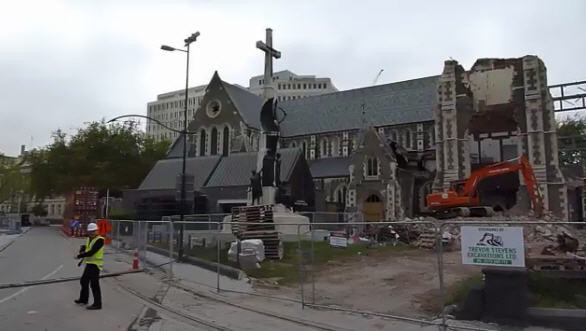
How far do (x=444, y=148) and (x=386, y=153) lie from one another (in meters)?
6.40

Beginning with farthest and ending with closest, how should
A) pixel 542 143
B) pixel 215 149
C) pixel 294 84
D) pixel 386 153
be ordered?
pixel 294 84, pixel 215 149, pixel 386 153, pixel 542 143

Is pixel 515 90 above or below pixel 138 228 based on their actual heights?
above

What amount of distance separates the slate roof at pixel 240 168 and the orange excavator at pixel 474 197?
13.3m

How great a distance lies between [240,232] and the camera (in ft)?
61.4

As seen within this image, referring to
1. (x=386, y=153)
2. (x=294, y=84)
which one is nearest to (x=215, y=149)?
(x=386, y=153)

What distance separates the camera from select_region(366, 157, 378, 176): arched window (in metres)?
43.6

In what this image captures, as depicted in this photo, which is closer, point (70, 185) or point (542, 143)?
point (542, 143)

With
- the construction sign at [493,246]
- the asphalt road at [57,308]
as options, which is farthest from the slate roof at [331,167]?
the construction sign at [493,246]

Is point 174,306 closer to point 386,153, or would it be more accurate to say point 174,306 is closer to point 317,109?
point 386,153

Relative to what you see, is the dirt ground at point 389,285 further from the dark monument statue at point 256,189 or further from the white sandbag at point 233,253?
the dark monument statue at point 256,189

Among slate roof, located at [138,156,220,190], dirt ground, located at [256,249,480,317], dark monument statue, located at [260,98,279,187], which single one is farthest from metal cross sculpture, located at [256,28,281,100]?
slate roof, located at [138,156,220,190]

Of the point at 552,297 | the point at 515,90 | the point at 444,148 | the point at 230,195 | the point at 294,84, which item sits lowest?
the point at 552,297

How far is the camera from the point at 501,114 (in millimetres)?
38250

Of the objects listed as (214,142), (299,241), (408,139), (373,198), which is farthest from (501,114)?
(214,142)
